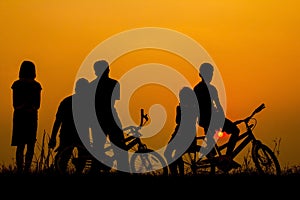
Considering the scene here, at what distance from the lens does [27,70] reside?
50.9 ft

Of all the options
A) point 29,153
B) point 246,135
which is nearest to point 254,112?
point 246,135

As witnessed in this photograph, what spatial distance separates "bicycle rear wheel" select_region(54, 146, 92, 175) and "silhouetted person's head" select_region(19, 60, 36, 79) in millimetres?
1659

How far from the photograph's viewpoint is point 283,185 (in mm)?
12664

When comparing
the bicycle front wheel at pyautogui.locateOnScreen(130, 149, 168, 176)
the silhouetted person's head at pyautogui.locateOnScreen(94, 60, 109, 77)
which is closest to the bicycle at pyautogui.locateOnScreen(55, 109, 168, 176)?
the bicycle front wheel at pyautogui.locateOnScreen(130, 149, 168, 176)

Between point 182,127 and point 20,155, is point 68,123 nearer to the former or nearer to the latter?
point 20,155

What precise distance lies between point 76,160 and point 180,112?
2.33 m

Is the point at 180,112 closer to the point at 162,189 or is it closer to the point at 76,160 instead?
the point at 76,160

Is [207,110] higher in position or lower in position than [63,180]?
higher

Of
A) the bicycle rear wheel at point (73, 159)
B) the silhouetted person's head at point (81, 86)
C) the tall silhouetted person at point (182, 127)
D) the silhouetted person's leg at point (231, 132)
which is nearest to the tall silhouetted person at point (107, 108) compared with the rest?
the silhouetted person's head at point (81, 86)

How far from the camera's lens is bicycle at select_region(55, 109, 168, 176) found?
16.1 m

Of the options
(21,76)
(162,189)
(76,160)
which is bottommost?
(162,189)

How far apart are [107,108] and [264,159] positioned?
3328mm

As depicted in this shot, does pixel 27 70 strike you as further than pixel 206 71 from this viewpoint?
No

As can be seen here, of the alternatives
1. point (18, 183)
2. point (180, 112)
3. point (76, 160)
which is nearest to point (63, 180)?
point (18, 183)
